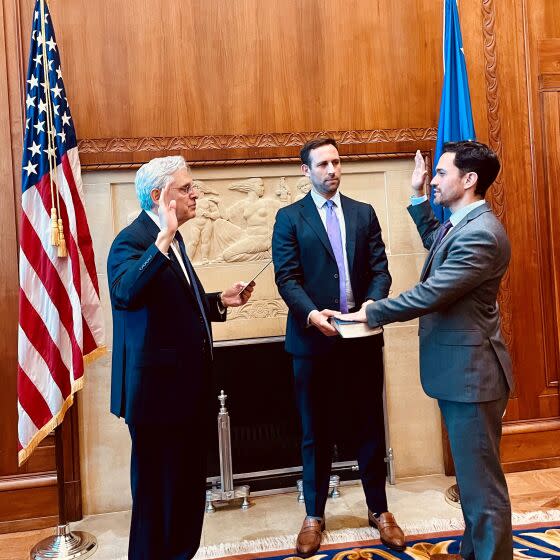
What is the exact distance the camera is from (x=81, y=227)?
9.82 ft

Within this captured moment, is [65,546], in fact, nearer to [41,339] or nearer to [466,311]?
[41,339]

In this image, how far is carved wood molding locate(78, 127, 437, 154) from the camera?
3.29 meters

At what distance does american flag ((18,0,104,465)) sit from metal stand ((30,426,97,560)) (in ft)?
0.61

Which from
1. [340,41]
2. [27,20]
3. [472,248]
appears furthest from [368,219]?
[27,20]

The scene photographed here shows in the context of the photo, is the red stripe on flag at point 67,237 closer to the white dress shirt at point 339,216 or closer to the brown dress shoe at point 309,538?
the white dress shirt at point 339,216

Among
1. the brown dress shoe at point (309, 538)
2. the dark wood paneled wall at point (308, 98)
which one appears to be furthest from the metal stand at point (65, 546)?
the brown dress shoe at point (309, 538)

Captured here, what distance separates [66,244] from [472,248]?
6.29 feet

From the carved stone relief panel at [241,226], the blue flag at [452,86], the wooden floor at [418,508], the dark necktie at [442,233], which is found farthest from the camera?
the carved stone relief panel at [241,226]

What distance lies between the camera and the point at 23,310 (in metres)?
2.84

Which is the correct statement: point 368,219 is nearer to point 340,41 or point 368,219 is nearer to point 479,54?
point 340,41

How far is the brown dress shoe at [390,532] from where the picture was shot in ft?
8.75

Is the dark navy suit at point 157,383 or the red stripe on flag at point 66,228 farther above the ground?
the red stripe on flag at point 66,228

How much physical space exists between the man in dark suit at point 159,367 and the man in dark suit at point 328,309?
657mm

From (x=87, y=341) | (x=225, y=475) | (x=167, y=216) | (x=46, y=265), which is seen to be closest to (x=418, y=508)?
(x=225, y=475)
